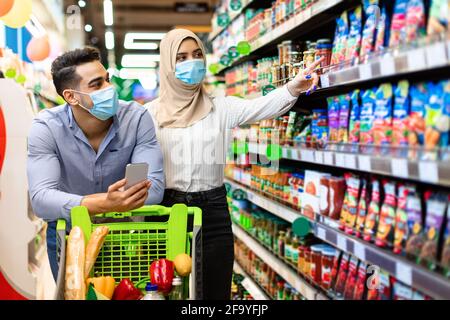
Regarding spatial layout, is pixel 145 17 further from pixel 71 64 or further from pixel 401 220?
pixel 401 220

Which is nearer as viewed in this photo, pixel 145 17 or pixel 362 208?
pixel 362 208

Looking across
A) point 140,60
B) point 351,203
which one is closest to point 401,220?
point 351,203

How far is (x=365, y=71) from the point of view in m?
2.31

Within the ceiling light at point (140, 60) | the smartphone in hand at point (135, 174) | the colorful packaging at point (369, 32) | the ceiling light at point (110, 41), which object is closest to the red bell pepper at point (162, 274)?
the smartphone in hand at point (135, 174)

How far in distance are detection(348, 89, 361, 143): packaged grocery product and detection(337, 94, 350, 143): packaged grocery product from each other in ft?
0.19

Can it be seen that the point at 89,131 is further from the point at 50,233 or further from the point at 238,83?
the point at 238,83

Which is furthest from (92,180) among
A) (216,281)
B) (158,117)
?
(216,281)

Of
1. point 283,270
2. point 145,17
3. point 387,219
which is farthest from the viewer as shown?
point 145,17

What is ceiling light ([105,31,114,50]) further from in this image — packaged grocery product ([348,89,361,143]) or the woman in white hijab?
packaged grocery product ([348,89,361,143])

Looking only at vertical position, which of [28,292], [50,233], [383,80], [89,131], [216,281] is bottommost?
[28,292]

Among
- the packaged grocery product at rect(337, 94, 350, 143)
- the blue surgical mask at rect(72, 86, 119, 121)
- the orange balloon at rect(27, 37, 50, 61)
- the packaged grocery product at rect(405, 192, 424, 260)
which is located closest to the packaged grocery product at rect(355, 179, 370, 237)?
the packaged grocery product at rect(337, 94, 350, 143)

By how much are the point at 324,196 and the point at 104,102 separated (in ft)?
3.71
